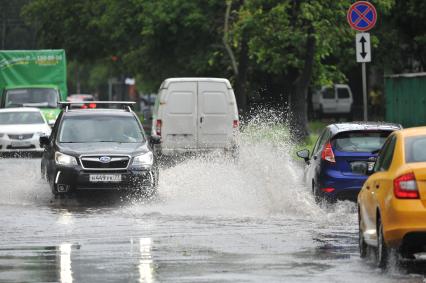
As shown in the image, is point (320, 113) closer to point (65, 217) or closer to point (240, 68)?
point (240, 68)

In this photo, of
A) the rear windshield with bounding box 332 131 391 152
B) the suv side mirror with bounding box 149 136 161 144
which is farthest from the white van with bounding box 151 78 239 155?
the rear windshield with bounding box 332 131 391 152

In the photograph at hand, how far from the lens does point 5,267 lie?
12.6m

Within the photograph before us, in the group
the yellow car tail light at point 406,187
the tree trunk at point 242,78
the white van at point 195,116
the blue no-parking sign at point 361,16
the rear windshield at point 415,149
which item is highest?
the blue no-parking sign at point 361,16

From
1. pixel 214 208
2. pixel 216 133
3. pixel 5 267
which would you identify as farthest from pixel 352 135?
pixel 216 133

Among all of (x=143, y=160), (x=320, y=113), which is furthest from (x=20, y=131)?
(x=320, y=113)

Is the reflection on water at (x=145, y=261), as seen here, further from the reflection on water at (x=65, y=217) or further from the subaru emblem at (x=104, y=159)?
the subaru emblem at (x=104, y=159)

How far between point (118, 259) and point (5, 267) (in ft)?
3.79

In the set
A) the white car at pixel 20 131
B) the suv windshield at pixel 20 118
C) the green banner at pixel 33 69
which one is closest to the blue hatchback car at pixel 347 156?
the white car at pixel 20 131

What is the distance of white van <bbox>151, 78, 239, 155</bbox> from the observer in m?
30.8

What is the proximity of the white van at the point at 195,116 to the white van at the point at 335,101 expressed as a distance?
48.2 meters

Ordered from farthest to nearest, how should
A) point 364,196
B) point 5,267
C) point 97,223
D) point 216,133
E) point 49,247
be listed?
point 216,133
point 97,223
point 49,247
point 364,196
point 5,267

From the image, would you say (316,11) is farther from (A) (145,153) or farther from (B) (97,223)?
(B) (97,223)

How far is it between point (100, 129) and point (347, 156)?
5.58 meters

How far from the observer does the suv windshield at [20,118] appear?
38562 mm
